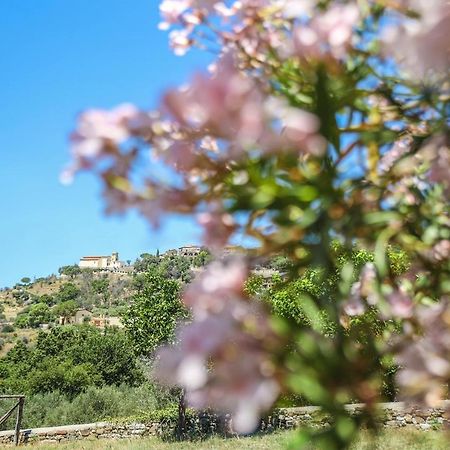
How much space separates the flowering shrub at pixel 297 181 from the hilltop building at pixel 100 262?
100 m

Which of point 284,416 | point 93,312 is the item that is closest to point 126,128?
point 284,416

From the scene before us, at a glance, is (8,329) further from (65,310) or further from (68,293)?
(68,293)

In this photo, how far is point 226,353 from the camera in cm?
77

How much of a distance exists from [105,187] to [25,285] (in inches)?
3526

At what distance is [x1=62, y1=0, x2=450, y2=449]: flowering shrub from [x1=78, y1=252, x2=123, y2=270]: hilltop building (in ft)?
329

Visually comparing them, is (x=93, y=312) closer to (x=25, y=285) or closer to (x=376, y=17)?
(x=25, y=285)

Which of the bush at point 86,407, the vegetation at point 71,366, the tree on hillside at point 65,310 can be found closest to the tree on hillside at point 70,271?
the tree on hillside at point 65,310

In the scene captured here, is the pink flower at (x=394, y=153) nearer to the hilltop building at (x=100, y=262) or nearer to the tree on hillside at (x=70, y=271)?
the tree on hillside at (x=70, y=271)

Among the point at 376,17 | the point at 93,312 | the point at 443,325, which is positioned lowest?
the point at 443,325

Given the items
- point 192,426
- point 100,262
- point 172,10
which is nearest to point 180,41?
point 172,10

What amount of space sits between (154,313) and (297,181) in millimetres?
14275

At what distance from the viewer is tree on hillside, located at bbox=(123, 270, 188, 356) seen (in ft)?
48.5

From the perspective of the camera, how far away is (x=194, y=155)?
1.07 meters

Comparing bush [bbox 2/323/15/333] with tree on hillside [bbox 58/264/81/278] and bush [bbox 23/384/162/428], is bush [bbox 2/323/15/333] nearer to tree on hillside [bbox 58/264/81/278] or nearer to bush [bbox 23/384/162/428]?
tree on hillside [bbox 58/264/81/278]
